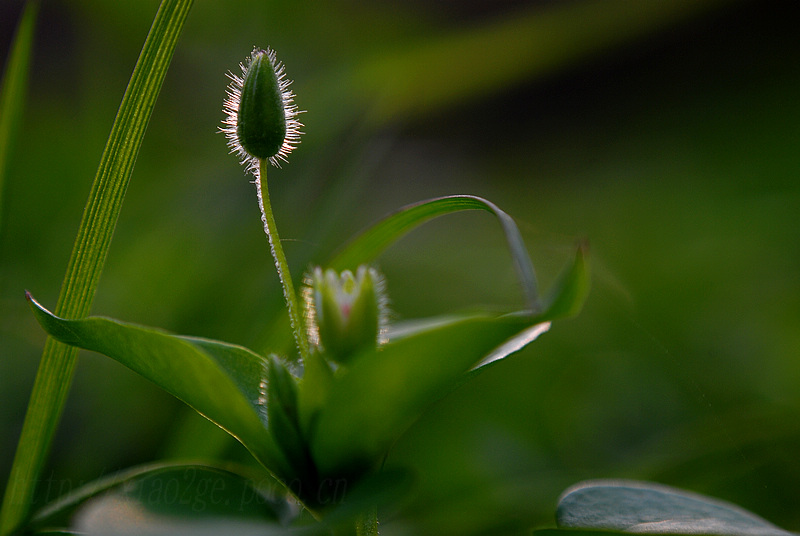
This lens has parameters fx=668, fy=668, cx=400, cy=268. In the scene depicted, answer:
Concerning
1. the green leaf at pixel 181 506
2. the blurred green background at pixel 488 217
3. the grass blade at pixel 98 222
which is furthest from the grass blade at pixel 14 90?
the green leaf at pixel 181 506

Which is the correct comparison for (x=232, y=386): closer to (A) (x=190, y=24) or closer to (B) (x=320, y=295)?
(B) (x=320, y=295)

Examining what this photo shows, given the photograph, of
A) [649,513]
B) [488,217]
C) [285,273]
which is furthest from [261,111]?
[488,217]

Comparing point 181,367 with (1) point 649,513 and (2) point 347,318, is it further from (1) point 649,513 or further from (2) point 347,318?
(1) point 649,513

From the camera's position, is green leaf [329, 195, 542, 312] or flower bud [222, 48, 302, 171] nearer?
green leaf [329, 195, 542, 312]

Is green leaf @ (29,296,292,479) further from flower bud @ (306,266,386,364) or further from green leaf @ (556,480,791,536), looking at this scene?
green leaf @ (556,480,791,536)

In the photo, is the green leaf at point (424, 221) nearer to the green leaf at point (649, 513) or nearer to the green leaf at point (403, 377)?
the green leaf at point (403, 377)

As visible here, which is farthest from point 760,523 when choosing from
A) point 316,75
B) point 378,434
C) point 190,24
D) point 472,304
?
point 190,24

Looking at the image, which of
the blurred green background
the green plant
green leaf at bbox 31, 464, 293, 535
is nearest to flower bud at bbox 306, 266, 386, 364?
the green plant
